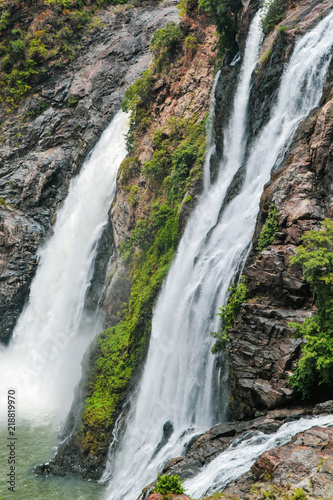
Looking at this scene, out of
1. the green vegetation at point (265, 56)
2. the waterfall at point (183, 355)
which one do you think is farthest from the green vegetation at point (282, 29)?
the waterfall at point (183, 355)

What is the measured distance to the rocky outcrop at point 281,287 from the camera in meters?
10.5

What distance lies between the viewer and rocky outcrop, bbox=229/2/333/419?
10453 mm

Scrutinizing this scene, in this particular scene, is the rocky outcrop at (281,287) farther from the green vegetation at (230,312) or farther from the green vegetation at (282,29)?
the green vegetation at (282,29)

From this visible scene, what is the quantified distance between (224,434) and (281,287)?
4057 mm

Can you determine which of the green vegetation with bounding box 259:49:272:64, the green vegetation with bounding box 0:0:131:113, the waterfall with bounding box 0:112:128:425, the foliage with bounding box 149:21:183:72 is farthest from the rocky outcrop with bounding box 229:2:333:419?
the green vegetation with bounding box 0:0:131:113

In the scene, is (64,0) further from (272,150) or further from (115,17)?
(272,150)

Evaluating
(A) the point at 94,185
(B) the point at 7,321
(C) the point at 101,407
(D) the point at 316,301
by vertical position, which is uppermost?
(A) the point at 94,185

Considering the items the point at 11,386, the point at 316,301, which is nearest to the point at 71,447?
the point at 11,386

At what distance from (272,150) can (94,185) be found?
15265mm

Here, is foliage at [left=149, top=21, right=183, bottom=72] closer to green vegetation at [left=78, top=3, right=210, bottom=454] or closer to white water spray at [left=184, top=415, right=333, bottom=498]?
green vegetation at [left=78, top=3, right=210, bottom=454]

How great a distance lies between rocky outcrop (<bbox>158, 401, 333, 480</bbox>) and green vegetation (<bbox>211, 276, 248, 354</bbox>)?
99.2 inches

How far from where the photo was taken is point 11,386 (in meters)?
24.1

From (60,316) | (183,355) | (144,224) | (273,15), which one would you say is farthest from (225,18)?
(60,316)

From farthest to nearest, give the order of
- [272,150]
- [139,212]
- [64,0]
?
[64,0] → [139,212] → [272,150]
